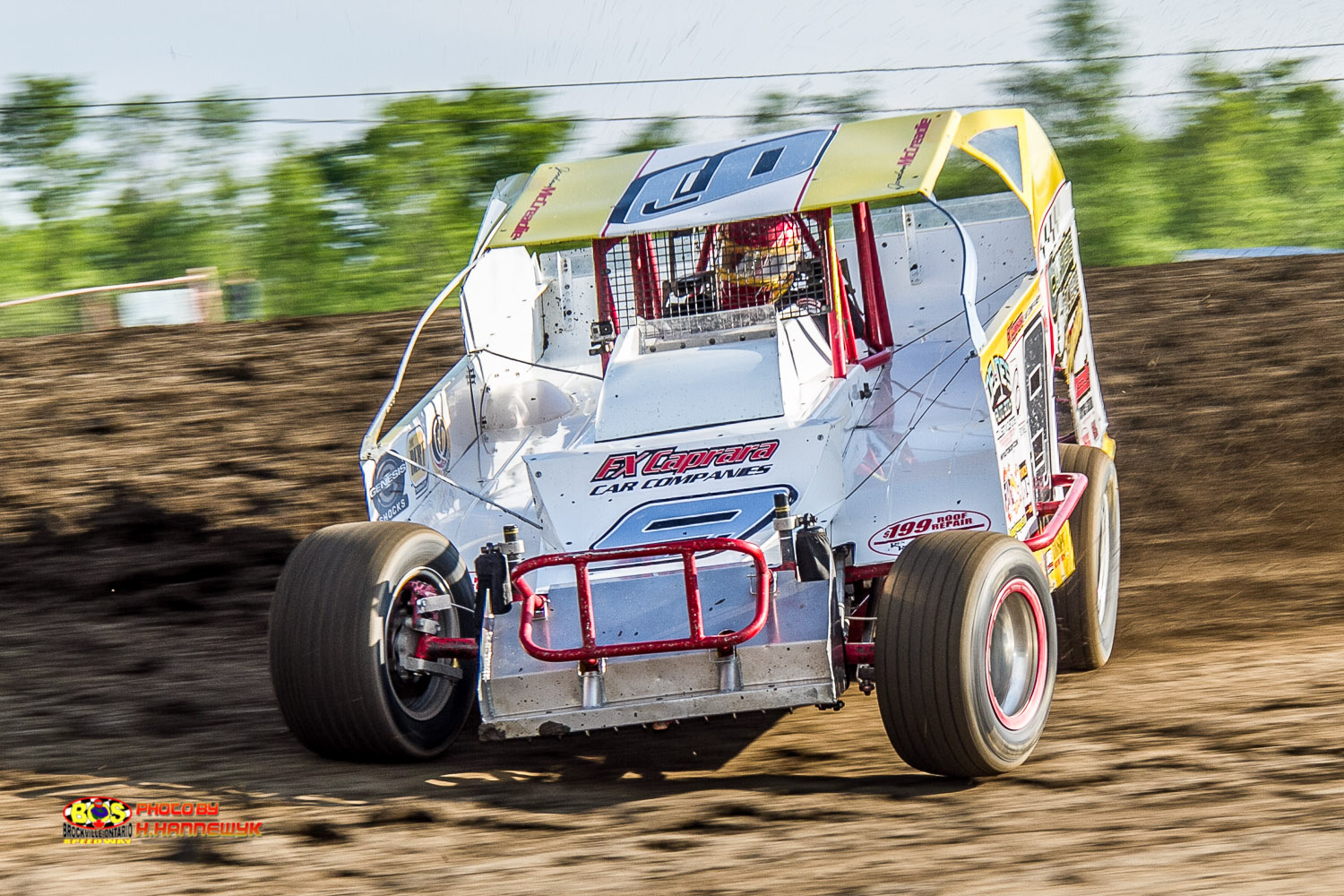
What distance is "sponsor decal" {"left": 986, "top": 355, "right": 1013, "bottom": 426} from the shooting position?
19.4 feet

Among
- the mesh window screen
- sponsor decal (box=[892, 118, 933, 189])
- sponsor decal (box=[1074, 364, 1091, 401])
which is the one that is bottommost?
sponsor decal (box=[1074, 364, 1091, 401])

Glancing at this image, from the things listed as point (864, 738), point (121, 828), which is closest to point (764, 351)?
point (864, 738)

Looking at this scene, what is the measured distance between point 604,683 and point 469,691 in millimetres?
985

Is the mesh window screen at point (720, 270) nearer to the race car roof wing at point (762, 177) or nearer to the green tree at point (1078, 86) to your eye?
the race car roof wing at point (762, 177)

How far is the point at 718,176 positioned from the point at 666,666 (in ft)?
7.94

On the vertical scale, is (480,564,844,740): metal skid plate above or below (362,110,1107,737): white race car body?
below

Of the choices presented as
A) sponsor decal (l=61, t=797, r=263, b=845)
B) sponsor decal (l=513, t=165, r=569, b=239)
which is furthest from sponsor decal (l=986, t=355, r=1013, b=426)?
sponsor decal (l=61, t=797, r=263, b=845)

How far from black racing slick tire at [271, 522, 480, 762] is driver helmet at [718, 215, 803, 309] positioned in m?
2.09

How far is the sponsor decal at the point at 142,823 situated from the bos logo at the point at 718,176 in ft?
9.56

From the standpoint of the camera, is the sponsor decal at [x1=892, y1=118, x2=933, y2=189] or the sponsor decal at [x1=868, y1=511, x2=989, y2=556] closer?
the sponsor decal at [x1=868, y1=511, x2=989, y2=556]

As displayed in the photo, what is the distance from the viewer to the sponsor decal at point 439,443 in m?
6.65

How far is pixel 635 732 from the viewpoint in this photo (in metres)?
6.05

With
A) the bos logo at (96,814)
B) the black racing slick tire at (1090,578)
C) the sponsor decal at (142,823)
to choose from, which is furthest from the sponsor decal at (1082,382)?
the bos logo at (96,814)

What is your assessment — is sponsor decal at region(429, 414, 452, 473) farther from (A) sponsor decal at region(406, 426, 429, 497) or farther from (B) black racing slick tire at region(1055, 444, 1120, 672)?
(B) black racing slick tire at region(1055, 444, 1120, 672)
